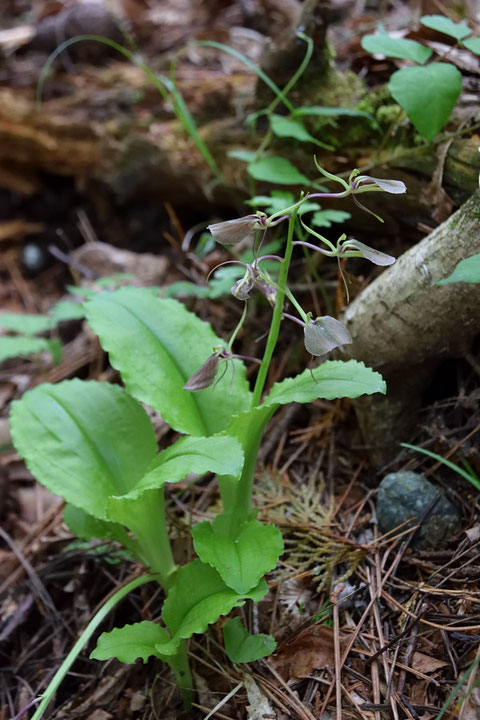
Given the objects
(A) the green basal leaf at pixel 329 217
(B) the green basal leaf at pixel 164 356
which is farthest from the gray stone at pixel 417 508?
(A) the green basal leaf at pixel 329 217

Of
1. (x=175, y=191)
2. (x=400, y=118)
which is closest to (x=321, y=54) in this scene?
(x=400, y=118)

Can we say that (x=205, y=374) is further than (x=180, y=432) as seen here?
No

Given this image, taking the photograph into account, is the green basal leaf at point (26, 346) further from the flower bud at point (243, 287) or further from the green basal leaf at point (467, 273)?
the green basal leaf at point (467, 273)

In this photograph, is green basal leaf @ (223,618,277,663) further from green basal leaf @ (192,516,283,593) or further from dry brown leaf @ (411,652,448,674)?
dry brown leaf @ (411,652,448,674)

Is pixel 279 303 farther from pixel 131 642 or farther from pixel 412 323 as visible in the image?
pixel 131 642

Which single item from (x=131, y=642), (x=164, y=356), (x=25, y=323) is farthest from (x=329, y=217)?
(x=25, y=323)

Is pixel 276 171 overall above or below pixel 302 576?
above
